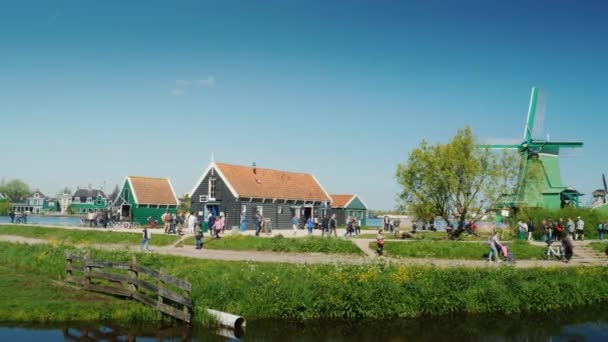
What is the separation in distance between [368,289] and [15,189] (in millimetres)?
157334

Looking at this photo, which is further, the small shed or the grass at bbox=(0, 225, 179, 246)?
the small shed

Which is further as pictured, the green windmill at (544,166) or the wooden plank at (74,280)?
the green windmill at (544,166)

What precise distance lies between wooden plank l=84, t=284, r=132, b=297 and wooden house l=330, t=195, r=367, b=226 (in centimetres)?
4521

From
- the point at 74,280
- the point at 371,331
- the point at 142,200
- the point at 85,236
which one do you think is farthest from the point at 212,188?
the point at 371,331

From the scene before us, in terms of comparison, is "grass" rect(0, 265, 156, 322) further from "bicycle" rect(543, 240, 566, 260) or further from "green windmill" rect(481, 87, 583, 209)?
"green windmill" rect(481, 87, 583, 209)

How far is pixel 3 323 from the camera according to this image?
48.0ft

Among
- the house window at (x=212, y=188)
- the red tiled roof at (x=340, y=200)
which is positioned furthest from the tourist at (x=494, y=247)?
the red tiled roof at (x=340, y=200)

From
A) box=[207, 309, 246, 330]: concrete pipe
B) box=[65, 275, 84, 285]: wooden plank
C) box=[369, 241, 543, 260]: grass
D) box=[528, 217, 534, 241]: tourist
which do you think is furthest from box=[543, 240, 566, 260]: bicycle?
box=[65, 275, 84, 285]: wooden plank

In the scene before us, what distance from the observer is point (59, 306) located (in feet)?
52.0

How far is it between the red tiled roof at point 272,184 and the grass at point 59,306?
2569 centimetres

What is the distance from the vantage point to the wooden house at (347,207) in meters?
63.8

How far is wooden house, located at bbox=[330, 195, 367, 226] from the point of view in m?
63.8

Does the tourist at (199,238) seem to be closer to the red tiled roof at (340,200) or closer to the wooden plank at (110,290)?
the wooden plank at (110,290)

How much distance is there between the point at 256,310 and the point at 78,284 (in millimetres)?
7496
